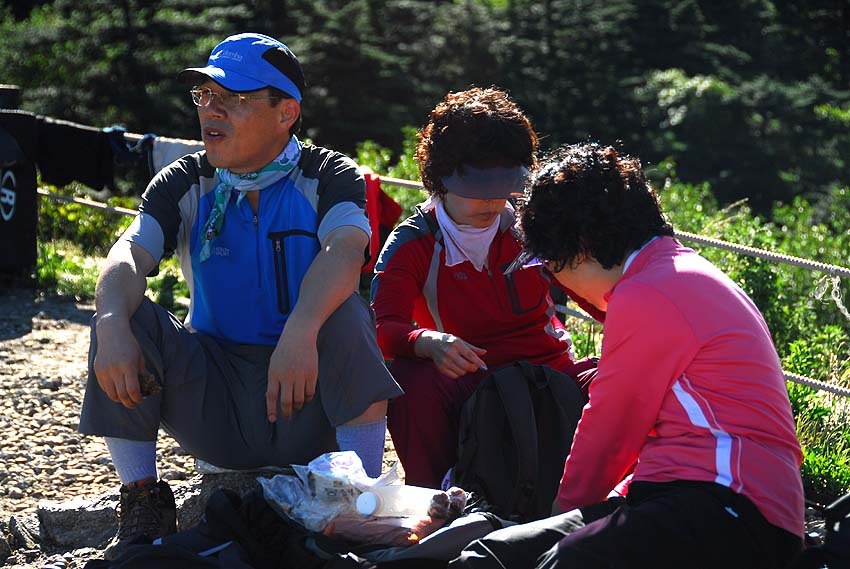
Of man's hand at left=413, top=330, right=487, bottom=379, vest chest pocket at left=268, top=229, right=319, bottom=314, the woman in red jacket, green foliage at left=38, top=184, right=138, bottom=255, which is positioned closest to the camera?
man's hand at left=413, top=330, right=487, bottom=379

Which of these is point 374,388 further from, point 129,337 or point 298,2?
point 298,2

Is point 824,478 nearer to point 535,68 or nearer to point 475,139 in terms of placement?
point 475,139

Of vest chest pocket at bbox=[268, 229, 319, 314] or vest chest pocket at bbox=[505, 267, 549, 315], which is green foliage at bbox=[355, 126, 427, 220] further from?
vest chest pocket at bbox=[268, 229, 319, 314]

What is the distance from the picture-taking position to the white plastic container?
2918 millimetres

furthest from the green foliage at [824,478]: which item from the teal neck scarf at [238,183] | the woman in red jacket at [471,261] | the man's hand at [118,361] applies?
the man's hand at [118,361]

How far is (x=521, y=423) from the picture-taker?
3.18 m

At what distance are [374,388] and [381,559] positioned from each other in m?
0.57

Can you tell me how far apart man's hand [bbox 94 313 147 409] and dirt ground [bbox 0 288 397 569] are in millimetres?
624

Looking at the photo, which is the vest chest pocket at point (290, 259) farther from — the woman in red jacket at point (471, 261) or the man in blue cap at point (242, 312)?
the woman in red jacket at point (471, 261)

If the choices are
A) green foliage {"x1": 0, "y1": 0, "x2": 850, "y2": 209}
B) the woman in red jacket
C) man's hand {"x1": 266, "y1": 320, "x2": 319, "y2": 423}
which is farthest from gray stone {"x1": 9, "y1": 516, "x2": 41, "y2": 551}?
green foliage {"x1": 0, "y1": 0, "x2": 850, "y2": 209}

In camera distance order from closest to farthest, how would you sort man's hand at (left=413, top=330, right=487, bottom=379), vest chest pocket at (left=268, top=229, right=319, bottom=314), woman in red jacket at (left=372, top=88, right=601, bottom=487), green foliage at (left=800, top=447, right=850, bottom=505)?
man's hand at (left=413, top=330, right=487, bottom=379)
vest chest pocket at (left=268, top=229, right=319, bottom=314)
woman in red jacket at (left=372, top=88, right=601, bottom=487)
green foliage at (left=800, top=447, right=850, bottom=505)

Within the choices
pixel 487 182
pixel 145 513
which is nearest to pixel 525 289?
pixel 487 182

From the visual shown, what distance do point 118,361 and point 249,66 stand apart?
95cm

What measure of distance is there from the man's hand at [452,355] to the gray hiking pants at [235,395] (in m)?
0.18
